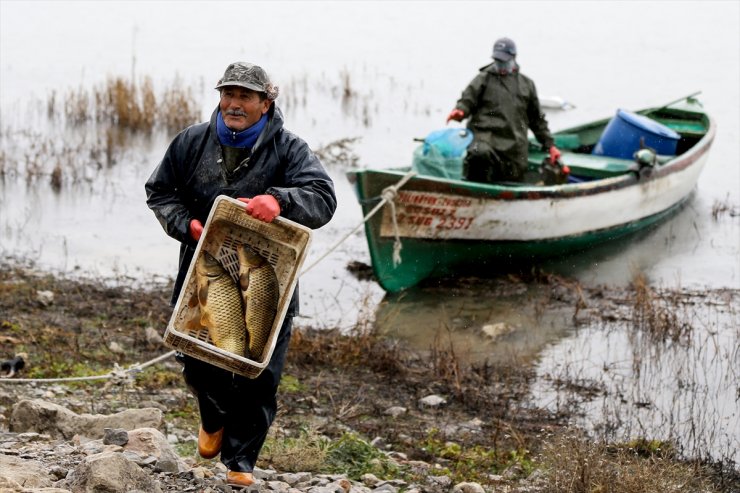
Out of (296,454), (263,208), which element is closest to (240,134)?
(263,208)

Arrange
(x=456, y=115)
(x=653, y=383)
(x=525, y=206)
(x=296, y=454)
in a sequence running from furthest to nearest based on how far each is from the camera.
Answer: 1. (x=525, y=206)
2. (x=456, y=115)
3. (x=653, y=383)
4. (x=296, y=454)

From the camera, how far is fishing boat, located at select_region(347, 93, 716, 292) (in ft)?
34.7

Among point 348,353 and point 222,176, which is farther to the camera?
point 348,353

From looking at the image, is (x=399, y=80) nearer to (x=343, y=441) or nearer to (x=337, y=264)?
(x=337, y=264)

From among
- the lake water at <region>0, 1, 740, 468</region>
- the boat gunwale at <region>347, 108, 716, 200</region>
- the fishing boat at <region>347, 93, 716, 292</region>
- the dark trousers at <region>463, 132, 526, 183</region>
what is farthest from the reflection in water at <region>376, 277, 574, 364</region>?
the dark trousers at <region>463, 132, 526, 183</region>

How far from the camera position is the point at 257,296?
4.54m

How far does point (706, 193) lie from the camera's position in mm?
16547

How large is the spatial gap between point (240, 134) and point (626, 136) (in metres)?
9.71

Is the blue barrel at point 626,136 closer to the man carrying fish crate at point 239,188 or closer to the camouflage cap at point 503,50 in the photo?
the camouflage cap at point 503,50

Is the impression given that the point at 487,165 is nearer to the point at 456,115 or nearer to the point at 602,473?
the point at 456,115

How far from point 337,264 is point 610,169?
340 centimetres

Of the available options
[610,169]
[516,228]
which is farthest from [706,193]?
[516,228]

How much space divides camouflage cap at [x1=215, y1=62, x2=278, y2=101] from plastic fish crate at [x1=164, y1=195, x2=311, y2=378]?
46 centimetres

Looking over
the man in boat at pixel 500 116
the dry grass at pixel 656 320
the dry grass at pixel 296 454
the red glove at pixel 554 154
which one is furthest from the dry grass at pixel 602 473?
the red glove at pixel 554 154
